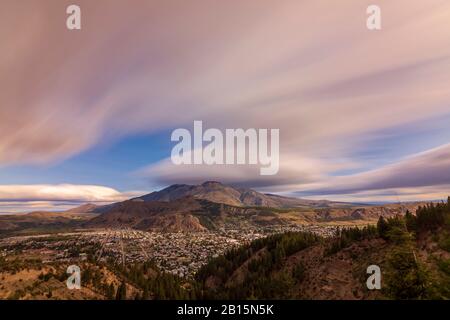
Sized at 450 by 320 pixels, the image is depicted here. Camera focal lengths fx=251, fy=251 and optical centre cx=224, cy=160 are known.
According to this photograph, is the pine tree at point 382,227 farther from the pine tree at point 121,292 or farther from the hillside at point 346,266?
the pine tree at point 121,292

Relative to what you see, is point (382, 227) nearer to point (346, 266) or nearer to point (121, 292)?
point (346, 266)

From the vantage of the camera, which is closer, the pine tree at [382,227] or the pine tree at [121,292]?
the pine tree at [121,292]

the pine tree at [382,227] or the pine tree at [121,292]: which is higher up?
the pine tree at [382,227]

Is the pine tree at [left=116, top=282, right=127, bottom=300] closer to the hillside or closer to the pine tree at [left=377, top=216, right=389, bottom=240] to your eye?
the hillside

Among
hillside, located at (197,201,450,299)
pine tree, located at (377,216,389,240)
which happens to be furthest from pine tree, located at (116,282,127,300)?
pine tree, located at (377,216,389,240)

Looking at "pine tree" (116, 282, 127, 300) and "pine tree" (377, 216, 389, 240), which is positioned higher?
"pine tree" (377, 216, 389, 240)

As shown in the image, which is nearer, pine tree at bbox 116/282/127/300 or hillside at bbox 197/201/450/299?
hillside at bbox 197/201/450/299

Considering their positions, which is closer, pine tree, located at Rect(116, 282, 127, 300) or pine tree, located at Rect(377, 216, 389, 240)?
pine tree, located at Rect(116, 282, 127, 300)

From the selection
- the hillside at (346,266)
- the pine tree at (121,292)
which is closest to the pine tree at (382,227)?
the hillside at (346,266)

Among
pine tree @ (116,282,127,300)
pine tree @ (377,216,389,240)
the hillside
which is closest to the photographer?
the hillside

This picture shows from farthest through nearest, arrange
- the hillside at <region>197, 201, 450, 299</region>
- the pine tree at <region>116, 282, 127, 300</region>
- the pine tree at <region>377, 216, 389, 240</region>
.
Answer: the pine tree at <region>377, 216, 389, 240</region> < the pine tree at <region>116, 282, 127, 300</region> < the hillside at <region>197, 201, 450, 299</region>

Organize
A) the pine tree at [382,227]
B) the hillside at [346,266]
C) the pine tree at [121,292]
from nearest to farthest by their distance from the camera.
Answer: the hillside at [346,266]
the pine tree at [121,292]
the pine tree at [382,227]

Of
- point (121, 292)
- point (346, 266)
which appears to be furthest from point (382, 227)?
point (121, 292)
